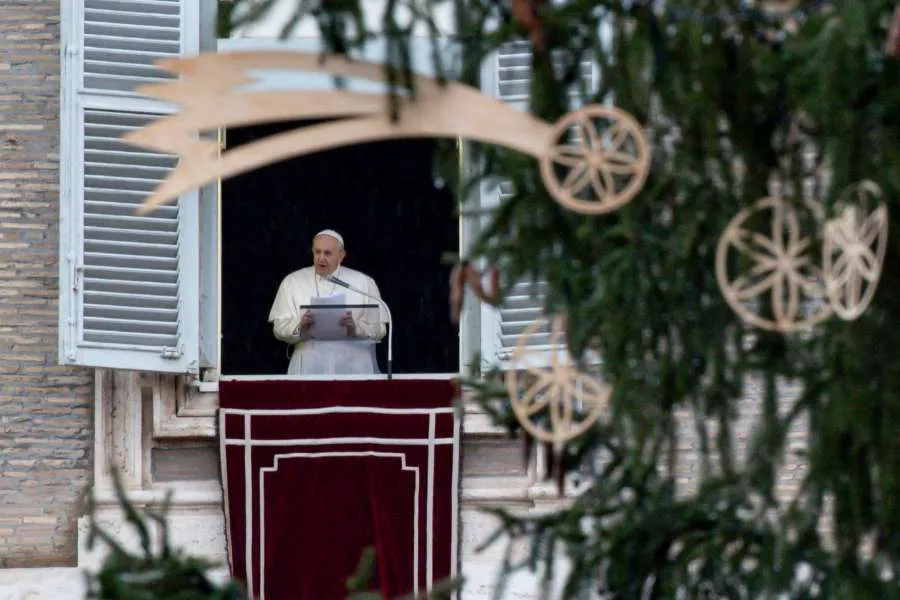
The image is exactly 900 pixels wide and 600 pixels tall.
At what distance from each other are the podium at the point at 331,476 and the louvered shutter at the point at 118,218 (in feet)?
1.30

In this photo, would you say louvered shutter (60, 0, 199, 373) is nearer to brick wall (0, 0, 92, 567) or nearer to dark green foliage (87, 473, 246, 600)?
brick wall (0, 0, 92, 567)

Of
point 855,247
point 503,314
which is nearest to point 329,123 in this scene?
point 855,247

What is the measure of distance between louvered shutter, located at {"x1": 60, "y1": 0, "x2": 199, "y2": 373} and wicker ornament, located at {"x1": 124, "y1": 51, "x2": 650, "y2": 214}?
19.8ft

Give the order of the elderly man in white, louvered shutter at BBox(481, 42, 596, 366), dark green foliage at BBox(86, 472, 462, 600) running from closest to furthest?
dark green foliage at BBox(86, 472, 462, 600), louvered shutter at BBox(481, 42, 596, 366), the elderly man in white

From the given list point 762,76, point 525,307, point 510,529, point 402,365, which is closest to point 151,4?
point 525,307

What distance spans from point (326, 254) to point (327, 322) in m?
Result: 0.88

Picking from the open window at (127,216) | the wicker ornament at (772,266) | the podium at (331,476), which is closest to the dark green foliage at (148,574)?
the wicker ornament at (772,266)

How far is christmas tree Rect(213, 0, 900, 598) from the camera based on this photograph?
5781 millimetres

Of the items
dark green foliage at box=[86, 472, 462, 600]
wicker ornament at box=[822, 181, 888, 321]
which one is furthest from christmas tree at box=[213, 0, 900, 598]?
dark green foliage at box=[86, 472, 462, 600]

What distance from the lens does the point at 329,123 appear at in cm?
573

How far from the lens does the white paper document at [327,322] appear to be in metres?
12.1

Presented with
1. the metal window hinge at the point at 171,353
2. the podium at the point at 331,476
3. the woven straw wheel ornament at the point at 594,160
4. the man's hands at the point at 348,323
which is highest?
the woven straw wheel ornament at the point at 594,160

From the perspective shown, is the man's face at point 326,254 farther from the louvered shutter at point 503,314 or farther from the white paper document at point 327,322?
the louvered shutter at point 503,314

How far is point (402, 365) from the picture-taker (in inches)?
587
